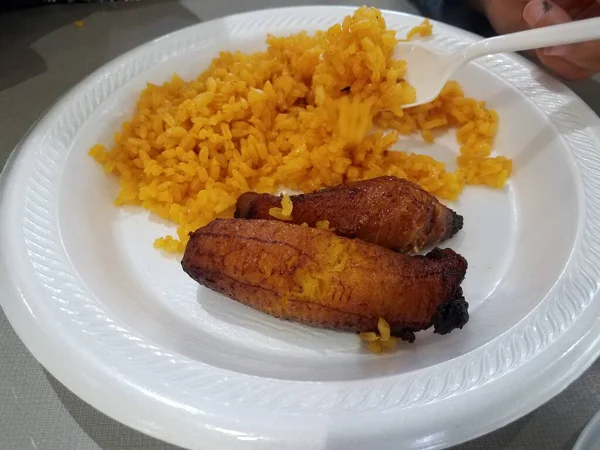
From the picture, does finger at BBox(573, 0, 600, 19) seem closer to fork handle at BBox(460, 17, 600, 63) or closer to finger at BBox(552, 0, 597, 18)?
finger at BBox(552, 0, 597, 18)

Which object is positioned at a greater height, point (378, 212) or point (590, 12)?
point (590, 12)

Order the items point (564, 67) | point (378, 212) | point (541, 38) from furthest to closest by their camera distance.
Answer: point (564, 67) → point (541, 38) → point (378, 212)

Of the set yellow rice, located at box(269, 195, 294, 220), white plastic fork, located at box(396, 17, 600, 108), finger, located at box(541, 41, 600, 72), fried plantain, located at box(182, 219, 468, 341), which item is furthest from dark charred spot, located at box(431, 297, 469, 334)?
finger, located at box(541, 41, 600, 72)

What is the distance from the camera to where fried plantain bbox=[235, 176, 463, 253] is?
4.05ft

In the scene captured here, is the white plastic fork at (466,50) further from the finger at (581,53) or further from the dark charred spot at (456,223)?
the dark charred spot at (456,223)

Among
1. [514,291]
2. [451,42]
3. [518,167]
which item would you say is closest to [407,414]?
[514,291]

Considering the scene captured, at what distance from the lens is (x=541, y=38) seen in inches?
55.7

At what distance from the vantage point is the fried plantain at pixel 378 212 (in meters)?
1.23

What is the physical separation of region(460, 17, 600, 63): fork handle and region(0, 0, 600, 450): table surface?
20.4 inches

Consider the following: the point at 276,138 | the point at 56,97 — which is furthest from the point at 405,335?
the point at 56,97

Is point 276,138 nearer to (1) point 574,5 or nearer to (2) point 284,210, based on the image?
(2) point 284,210

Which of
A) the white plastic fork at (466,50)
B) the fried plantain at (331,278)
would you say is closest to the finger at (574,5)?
the white plastic fork at (466,50)

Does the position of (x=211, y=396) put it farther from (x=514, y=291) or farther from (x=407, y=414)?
(x=514, y=291)

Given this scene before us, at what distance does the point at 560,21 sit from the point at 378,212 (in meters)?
0.91
